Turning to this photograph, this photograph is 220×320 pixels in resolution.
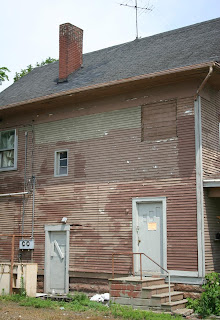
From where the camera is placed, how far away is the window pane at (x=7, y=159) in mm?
16578

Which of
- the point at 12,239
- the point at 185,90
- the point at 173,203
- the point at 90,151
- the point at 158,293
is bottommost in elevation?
the point at 158,293

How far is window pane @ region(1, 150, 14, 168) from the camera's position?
16.6 metres

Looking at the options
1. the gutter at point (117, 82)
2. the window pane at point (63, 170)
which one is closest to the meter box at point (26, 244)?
the window pane at point (63, 170)

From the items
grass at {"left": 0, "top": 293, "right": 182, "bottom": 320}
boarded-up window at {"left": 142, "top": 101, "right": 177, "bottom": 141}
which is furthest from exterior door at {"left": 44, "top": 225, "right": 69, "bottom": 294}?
boarded-up window at {"left": 142, "top": 101, "right": 177, "bottom": 141}

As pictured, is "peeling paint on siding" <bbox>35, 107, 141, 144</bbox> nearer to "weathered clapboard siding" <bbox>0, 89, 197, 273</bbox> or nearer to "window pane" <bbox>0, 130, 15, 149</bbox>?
"weathered clapboard siding" <bbox>0, 89, 197, 273</bbox>

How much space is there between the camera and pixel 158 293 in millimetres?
11539

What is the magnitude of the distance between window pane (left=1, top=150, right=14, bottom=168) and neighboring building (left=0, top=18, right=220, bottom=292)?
0.04 meters

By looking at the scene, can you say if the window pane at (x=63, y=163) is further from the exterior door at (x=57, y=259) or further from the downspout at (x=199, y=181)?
the downspout at (x=199, y=181)

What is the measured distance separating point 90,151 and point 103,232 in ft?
8.37

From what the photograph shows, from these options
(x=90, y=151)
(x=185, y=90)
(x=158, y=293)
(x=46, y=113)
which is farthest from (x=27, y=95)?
(x=158, y=293)

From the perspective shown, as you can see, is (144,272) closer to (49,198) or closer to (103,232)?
(103,232)

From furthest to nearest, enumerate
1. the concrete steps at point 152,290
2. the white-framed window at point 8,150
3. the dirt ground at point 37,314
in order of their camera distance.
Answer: the white-framed window at point 8,150 < the concrete steps at point 152,290 < the dirt ground at point 37,314

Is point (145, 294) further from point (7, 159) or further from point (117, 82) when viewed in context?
point (7, 159)

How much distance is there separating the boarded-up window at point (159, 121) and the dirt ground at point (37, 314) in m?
5.26
